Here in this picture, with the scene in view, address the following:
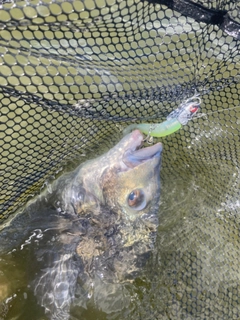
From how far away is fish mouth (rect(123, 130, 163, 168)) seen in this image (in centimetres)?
274

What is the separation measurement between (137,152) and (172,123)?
1.19ft

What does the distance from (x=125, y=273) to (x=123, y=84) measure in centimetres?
151

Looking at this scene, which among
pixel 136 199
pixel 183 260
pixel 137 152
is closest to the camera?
pixel 137 152

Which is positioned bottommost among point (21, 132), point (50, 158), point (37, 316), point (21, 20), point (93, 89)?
point (37, 316)

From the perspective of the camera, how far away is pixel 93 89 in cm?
282

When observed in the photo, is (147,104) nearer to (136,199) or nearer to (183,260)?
(136,199)

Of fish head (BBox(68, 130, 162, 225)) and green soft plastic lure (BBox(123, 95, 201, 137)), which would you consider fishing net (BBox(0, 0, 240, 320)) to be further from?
fish head (BBox(68, 130, 162, 225))

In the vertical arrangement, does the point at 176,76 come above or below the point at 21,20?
below

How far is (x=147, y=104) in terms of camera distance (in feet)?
9.95

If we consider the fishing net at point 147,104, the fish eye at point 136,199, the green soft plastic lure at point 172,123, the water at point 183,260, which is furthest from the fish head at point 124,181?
the water at point 183,260

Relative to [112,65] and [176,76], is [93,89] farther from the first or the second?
[176,76]

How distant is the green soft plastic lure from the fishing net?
0.23ft

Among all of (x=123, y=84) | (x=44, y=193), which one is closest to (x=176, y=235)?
(x=44, y=193)

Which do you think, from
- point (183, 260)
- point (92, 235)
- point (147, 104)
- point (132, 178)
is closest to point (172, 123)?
point (147, 104)
